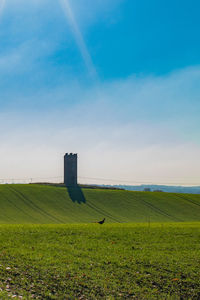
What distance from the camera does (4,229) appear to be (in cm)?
1920

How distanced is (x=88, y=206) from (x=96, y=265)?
142ft

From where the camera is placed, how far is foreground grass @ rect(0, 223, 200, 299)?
10.4 metres

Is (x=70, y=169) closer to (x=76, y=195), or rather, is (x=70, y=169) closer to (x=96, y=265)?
(x=76, y=195)

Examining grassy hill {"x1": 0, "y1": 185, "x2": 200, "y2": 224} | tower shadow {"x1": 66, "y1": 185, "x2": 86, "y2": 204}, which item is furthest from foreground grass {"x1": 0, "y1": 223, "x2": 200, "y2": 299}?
tower shadow {"x1": 66, "y1": 185, "x2": 86, "y2": 204}

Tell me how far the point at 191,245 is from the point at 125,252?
14.7 ft

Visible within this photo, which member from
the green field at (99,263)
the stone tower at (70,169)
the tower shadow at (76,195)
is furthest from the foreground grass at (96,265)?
the stone tower at (70,169)

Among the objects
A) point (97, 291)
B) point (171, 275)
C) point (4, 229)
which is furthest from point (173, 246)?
point (4, 229)

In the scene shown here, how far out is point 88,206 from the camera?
55.7 metres

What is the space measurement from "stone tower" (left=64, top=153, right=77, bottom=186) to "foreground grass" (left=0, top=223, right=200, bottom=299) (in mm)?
58412

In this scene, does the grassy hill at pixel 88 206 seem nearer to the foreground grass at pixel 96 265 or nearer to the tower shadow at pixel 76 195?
the tower shadow at pixel 76 195

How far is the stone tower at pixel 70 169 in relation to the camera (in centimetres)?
7712

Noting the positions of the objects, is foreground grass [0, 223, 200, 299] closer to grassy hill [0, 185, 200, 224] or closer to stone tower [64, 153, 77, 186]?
grassy hill [0, 185, 200, 224]

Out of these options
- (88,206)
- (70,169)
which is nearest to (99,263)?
(88,206)

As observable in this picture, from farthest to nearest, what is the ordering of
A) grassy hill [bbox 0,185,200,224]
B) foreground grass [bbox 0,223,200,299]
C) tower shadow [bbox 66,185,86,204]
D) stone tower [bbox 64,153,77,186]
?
stone tower [bbox 64,153,77,186] < tower shadow [bbox 66,185,86,204] < grassy hill [bbox 0,185,200,224] < foreground grass [bbox 0,223,200,299]
